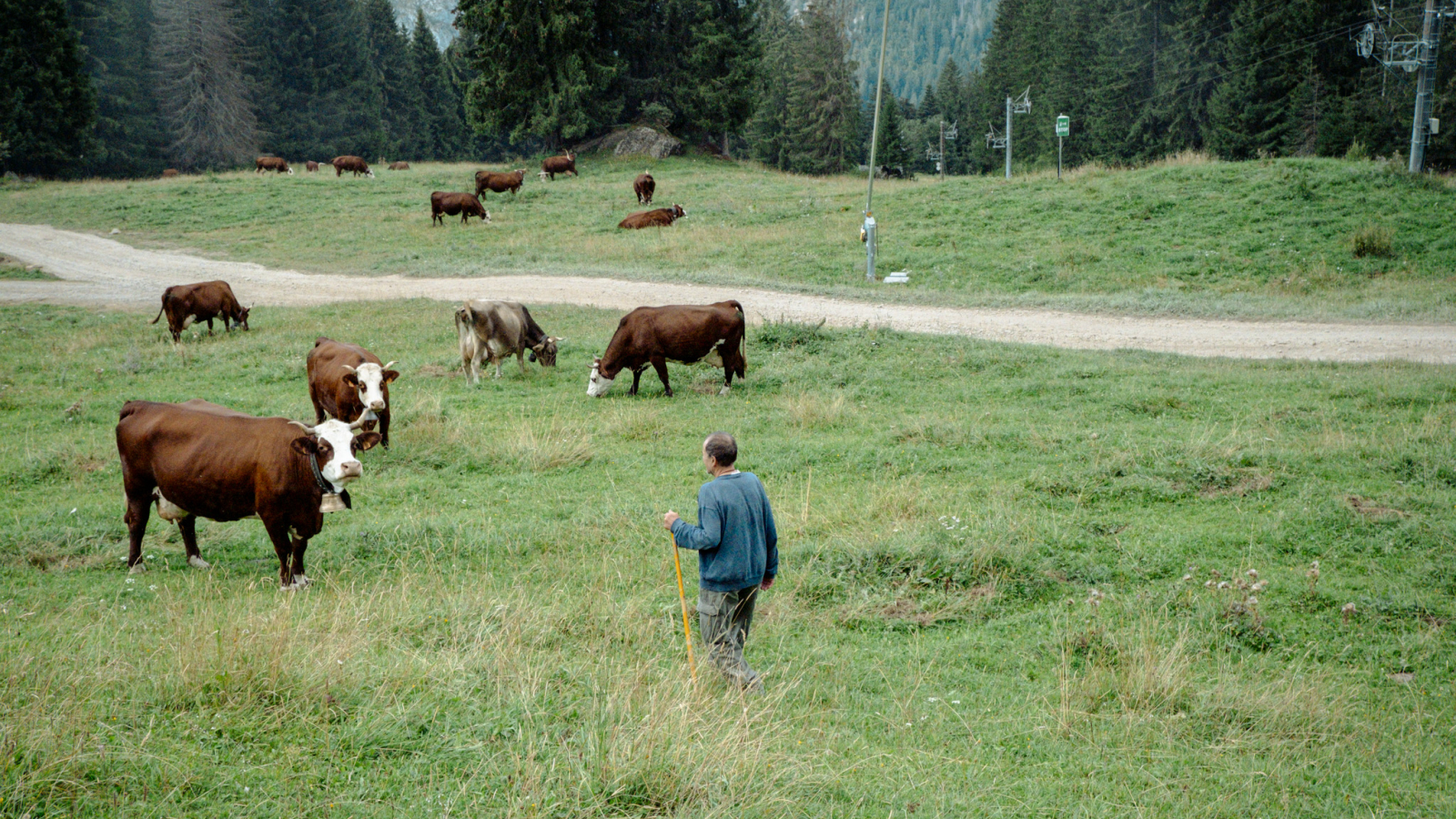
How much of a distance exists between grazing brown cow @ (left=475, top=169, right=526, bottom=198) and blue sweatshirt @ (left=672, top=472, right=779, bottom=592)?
36.5m

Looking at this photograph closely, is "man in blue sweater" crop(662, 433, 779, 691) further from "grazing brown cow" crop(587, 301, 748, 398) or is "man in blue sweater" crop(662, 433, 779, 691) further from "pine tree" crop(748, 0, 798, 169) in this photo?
"pine tree" crop(748, 0, 798, 169)

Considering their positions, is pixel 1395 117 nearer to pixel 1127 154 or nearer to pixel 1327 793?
pixel 1127 154

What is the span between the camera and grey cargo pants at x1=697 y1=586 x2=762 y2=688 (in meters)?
6.00

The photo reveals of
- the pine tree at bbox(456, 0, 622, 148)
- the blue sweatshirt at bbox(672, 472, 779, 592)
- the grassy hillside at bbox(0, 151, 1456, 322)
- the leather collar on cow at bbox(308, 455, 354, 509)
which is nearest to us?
the blue sweatshirt at bbox(672, 472, 779, 592)

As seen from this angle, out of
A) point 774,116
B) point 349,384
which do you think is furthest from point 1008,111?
point 774,116

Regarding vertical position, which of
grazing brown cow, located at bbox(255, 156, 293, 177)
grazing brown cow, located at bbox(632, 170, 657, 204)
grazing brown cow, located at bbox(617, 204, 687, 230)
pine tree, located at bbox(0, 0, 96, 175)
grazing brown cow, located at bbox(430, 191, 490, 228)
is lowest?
grazing brown cow, located at bbox(617, 204, 687, 230)

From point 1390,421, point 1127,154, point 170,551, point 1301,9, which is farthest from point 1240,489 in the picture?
point 1127,154

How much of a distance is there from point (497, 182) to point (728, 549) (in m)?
37.2

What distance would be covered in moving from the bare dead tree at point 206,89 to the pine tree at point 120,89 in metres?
1.75

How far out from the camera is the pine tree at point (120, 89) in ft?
212

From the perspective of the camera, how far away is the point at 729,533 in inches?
235

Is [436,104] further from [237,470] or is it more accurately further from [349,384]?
[237,470]

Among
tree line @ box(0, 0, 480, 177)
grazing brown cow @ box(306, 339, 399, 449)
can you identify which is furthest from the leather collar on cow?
tree line @ box(0, 0, 480, 177)

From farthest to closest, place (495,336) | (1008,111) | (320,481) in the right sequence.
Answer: (1008,111), (495,336), (320,481)
